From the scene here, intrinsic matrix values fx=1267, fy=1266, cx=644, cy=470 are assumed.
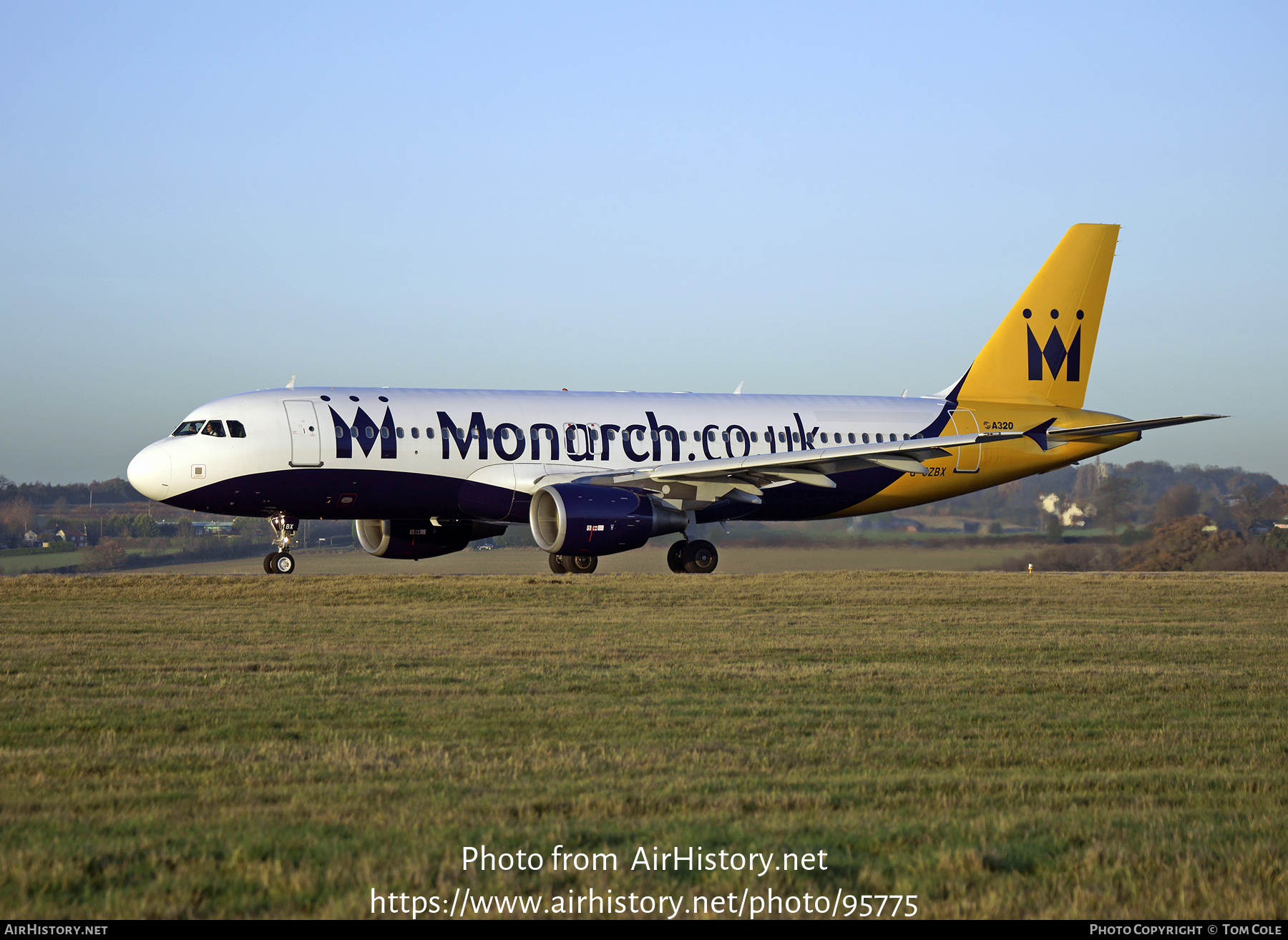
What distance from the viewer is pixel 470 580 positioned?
22359mm

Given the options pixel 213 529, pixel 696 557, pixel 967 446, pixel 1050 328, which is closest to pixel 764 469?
pixel 696 557

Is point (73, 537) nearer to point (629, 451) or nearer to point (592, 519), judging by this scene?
point (629, 451)

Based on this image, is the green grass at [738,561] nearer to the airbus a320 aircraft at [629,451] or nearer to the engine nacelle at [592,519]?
the airbus a320 aircraft at [629,451]

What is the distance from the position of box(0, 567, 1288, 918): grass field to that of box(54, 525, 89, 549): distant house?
3105 cm

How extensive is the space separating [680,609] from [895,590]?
5233 millimetres

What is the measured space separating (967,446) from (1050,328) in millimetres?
3868

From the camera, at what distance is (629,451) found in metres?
27.5

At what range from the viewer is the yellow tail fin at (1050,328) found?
3170 cm

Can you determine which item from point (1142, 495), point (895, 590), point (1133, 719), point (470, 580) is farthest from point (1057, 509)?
point (1133, 719)

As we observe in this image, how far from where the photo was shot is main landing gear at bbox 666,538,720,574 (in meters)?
27.3

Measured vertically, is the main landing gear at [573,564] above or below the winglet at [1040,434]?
below

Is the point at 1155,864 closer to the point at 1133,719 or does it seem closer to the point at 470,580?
the point at 1133,719

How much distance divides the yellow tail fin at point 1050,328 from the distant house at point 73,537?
31259mm

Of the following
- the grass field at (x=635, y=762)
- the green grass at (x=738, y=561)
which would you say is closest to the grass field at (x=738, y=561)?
the green grass at (x=738, y=561)
